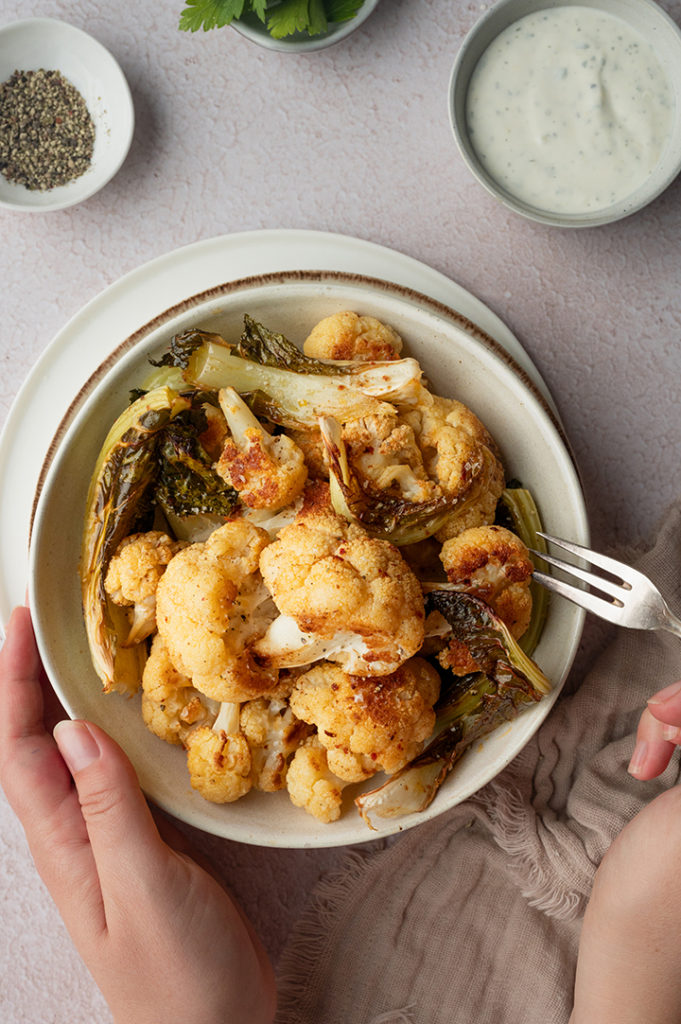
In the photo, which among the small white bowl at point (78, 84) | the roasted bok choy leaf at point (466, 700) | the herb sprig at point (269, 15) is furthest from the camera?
the small white bowl at point (78, 84)

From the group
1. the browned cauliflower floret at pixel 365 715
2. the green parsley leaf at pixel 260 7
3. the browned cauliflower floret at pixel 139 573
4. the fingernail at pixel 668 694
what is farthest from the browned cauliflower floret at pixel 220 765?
the green parsley leaf at pixel 260 7

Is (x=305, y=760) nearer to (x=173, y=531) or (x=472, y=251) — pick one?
(x=173, y=531)

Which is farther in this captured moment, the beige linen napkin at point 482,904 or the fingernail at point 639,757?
the beige linen napkin at point 482,904

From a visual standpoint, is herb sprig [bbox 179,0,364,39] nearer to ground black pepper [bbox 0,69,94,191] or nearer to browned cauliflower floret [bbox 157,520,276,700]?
ground black pepper [bbox 0,69,94,191]

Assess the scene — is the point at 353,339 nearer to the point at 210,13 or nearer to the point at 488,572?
the point at 488,572

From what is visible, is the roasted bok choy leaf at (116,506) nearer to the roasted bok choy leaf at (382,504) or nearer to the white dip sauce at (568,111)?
the roasted bok choy leaf at (382,504)

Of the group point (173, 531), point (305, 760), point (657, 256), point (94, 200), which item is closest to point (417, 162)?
point (657, 256)
